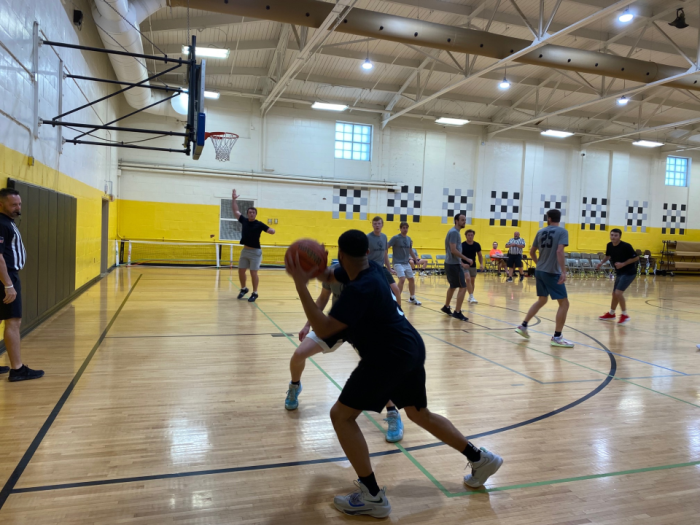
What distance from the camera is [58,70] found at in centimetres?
727

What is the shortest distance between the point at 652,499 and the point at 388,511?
140cm

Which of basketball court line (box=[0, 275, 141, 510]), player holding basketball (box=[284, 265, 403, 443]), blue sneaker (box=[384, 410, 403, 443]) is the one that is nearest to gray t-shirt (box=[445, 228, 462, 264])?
player holding basketball (box=[284, 265, 403, 443])

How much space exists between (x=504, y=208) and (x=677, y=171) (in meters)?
9.44

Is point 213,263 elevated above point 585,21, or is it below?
below

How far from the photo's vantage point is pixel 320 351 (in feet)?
10.7

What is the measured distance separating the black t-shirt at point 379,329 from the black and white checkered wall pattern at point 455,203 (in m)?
16.8

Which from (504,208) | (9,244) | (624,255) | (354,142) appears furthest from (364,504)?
(504,208)

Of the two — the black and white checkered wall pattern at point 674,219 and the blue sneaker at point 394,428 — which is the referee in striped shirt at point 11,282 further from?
the black and white checkered wall pattern at point 674,219

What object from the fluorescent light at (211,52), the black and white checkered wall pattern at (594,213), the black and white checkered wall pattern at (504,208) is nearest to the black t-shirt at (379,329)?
the fluorescent light at (211,52)

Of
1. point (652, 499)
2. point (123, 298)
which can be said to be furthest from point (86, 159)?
point (652, 499)

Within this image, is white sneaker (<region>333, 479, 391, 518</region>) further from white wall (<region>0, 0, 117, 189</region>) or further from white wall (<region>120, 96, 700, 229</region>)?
white wall (<region>120, 96, 700, 229</region>)

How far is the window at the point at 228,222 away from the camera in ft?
53.3

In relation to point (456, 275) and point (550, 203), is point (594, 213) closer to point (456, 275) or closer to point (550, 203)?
point (550, 203)

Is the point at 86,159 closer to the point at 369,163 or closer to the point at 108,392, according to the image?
the point at 108,392
